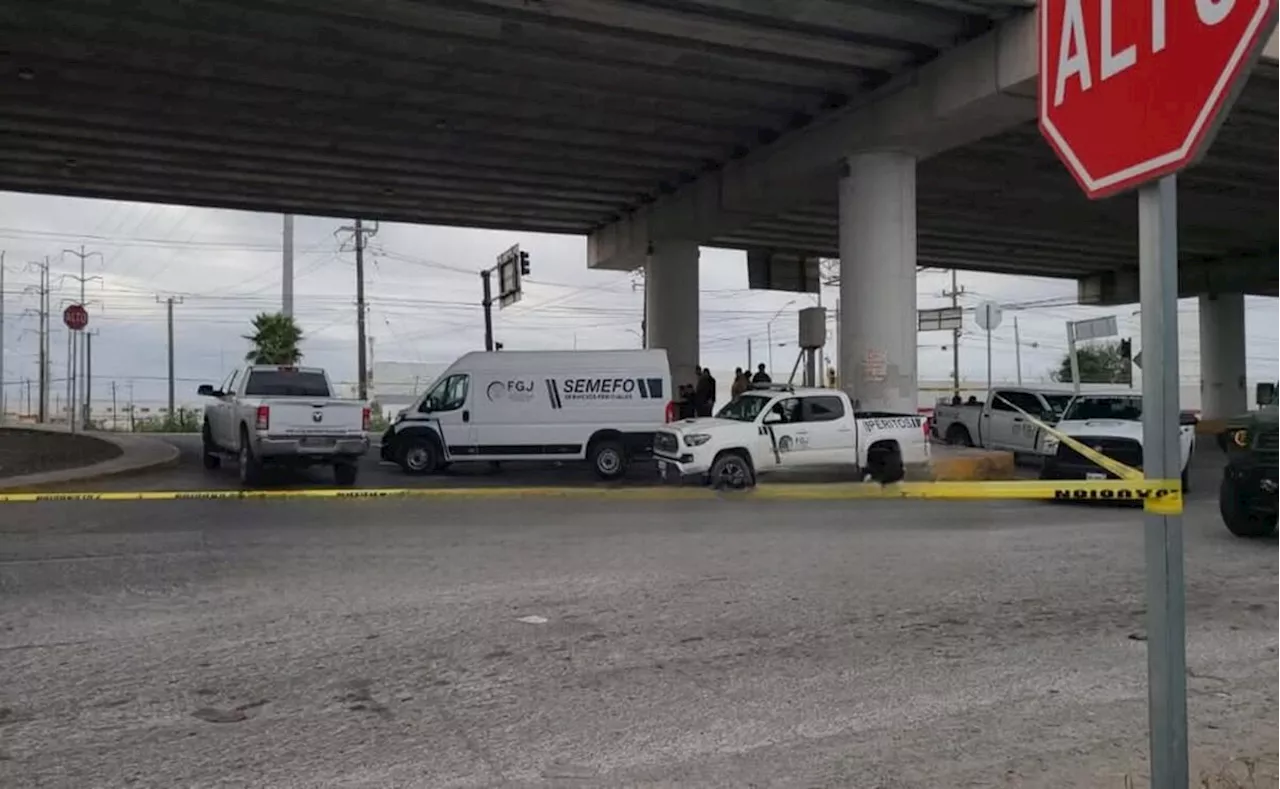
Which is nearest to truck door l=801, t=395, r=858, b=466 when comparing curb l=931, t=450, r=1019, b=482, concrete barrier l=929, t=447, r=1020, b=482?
concrete barrier l=929, t=447, r=1020, b=482

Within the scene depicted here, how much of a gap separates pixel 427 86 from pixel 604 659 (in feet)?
49.8

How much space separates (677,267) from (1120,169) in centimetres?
2739

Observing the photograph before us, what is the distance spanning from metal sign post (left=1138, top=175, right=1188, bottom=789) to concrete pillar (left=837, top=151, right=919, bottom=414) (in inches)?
706

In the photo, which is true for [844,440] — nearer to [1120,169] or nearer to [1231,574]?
[1231,574]

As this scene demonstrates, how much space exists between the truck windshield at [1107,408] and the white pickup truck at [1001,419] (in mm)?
3728

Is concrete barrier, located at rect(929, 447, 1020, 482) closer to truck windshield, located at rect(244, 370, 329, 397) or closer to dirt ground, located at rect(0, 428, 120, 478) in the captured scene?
truck windshield, located at rect(244, 370, 329, 397)

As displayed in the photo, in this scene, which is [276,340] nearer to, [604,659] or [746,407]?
[746,407]

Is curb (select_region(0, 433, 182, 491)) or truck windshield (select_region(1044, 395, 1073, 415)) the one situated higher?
truck windshield (select_region(1044, 395, 1073, 415))

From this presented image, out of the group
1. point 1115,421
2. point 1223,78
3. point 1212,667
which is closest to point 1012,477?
point 1115,421

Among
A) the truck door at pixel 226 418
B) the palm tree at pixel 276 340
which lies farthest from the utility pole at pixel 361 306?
the truck door at pixel 226 418

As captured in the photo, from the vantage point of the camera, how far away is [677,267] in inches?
1174

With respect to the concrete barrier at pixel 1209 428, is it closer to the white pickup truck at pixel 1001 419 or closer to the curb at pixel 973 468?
the white pickup truck at pixel 1001 419

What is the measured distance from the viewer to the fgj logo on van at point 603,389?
19891 millimetres

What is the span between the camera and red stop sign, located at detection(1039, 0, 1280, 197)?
231 cm
